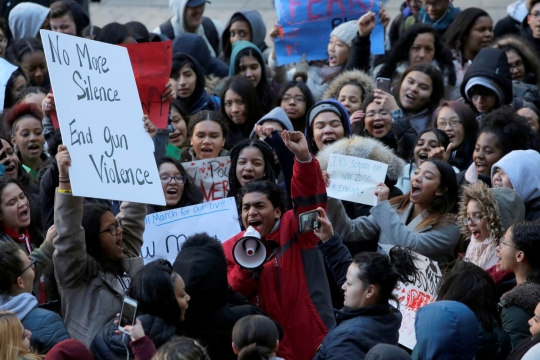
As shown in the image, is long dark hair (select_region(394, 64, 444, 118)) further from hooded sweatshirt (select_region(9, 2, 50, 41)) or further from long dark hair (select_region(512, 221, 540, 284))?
hooded sweatshirt (select_region(9, 2, 50, 41))

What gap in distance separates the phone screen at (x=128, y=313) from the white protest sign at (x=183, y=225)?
2.18 metres

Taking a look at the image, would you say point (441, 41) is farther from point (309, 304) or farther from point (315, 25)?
point (309, 304)

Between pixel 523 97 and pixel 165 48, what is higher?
pixel 165 48

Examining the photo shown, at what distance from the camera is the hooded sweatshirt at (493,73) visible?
792cm

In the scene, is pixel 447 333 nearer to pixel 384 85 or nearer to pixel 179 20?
pixel 384 85

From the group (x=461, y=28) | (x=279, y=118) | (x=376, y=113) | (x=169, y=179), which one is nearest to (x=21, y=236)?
(x=169, y=179)

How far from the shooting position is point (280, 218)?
582 cm

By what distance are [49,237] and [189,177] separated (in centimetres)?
159

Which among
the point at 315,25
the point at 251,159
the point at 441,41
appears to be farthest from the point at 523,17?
the point at 251,159

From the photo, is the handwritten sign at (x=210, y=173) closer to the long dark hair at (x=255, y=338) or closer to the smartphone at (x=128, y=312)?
the long dark hair at (x=255, y=338)

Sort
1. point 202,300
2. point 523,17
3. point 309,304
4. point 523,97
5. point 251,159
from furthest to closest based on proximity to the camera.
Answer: point 523,17
point 523,97
point 251,159
point 309,304
point 202,300

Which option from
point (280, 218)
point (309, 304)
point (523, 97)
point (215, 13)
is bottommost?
point (309, 304)

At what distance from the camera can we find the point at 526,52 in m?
8.79

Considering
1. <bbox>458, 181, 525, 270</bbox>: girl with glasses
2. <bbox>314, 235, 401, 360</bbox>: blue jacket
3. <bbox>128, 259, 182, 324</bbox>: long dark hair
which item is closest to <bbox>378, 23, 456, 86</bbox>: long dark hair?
<bbox>458, 181, 525, 270</bbox>: girl with glasses
